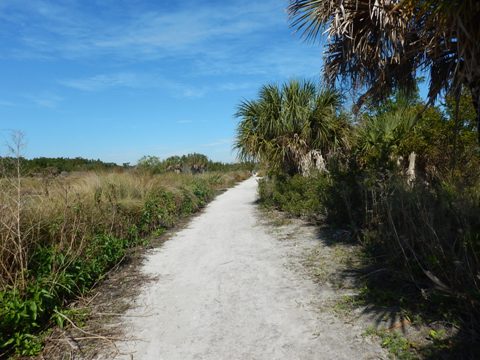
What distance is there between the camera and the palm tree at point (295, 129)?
13531mm

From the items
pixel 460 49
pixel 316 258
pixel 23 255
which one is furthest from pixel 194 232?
pixel 460 49

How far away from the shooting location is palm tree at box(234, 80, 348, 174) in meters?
13.5

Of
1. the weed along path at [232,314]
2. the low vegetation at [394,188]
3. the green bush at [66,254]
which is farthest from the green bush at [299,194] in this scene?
the green bush at [66,254]

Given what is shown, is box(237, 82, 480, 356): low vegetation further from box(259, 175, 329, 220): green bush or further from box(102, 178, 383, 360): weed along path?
box(102, 178, 383, 360): weed along path

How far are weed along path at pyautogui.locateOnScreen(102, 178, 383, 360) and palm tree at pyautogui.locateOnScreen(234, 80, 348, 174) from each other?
6.65 metres

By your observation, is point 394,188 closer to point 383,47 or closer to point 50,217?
point 383,47

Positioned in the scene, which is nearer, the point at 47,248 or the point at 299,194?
the point at 47,248

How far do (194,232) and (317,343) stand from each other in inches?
259

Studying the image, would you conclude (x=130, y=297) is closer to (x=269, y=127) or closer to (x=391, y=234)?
(x=391, y=234)

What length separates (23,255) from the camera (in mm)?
4539

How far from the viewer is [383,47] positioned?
5.61m

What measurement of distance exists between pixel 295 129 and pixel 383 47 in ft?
26.9

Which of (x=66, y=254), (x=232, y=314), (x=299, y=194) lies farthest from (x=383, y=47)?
(x=299, y=194)

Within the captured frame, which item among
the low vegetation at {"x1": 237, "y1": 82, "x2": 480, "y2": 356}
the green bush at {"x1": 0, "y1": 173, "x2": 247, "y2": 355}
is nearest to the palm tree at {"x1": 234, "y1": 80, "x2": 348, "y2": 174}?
the low vegetation at {"x1": 237, "y1": 82, "x2": 480, "y2": 356}
